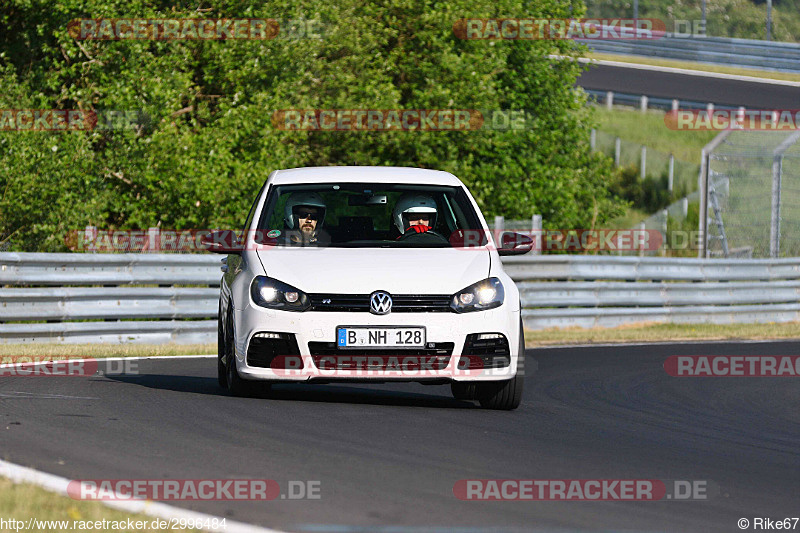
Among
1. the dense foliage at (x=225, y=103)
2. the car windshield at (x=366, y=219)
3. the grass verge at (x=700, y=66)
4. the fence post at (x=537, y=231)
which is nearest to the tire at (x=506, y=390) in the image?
the car windshield at (x=366, y=219)

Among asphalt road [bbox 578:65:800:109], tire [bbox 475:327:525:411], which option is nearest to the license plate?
tire [bbox 475:327:525:411]

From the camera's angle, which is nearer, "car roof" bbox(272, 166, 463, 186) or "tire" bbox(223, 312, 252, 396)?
"tire" bbox(223, 312, 252, 396)

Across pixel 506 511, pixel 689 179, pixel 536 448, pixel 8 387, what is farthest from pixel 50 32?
pixel 689 179

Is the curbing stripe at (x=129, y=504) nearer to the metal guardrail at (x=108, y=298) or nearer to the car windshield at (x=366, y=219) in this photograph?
the car windshield at (x=366, y=219)

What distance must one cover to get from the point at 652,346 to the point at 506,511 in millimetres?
11863

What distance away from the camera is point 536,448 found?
7.30 m

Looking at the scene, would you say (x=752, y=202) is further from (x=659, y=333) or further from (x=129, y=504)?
(x=129, y=504)

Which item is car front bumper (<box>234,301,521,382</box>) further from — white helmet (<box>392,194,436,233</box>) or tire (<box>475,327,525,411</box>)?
white helmet (<box>392,194,436,233</box>)

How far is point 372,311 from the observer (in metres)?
8.42

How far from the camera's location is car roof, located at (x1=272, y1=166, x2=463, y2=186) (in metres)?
9.77

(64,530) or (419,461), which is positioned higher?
(64,530)

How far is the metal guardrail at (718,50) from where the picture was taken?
4116cm

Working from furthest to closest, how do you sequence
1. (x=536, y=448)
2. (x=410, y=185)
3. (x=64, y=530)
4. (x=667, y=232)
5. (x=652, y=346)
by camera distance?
(x=667, y=232) → (x=652, y=346) → (x=410, y=185) → (x=536, y=448) → (x=64, y=530)

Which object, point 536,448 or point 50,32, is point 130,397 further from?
point 50,32
